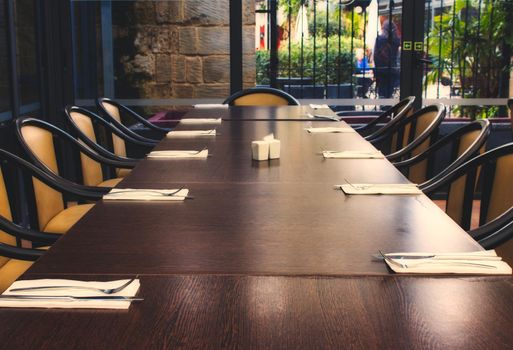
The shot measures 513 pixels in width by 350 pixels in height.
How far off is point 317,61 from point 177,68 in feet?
3.55

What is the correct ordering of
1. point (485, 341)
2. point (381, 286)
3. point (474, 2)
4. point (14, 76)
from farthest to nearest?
point (474, 2)
point (14, 76)
point (381, 286)
point (485, 341)

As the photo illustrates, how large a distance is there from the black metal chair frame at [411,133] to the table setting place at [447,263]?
2.01 metres

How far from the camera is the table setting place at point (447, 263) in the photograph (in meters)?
1.36

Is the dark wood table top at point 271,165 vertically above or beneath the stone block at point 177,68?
beneath

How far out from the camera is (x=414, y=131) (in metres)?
4.01

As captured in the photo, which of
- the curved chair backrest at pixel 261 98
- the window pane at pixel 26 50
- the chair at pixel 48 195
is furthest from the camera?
the curved chair backrest at pixel 261 98

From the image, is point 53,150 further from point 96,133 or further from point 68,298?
point 68,298

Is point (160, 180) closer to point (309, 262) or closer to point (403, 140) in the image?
point (309, 262)

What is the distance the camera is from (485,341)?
41.5 inches

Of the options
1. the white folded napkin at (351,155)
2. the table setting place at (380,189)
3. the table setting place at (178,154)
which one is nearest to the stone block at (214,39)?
the table setting place at (178,154)

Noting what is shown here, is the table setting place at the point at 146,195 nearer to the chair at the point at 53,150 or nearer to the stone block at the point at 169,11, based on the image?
the chair at the point at 53,150

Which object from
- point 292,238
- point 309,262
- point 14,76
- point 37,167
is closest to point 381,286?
point 309,262

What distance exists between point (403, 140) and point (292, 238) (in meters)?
2.78

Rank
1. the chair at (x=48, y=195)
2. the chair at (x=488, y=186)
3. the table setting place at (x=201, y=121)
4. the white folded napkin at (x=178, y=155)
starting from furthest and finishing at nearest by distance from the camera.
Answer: the table setting place at (x=201, y=121)
the white folded napkin at (x=178, y=155)
the chair at (x=48, y=195)
the chair at (x=488, y=186)
